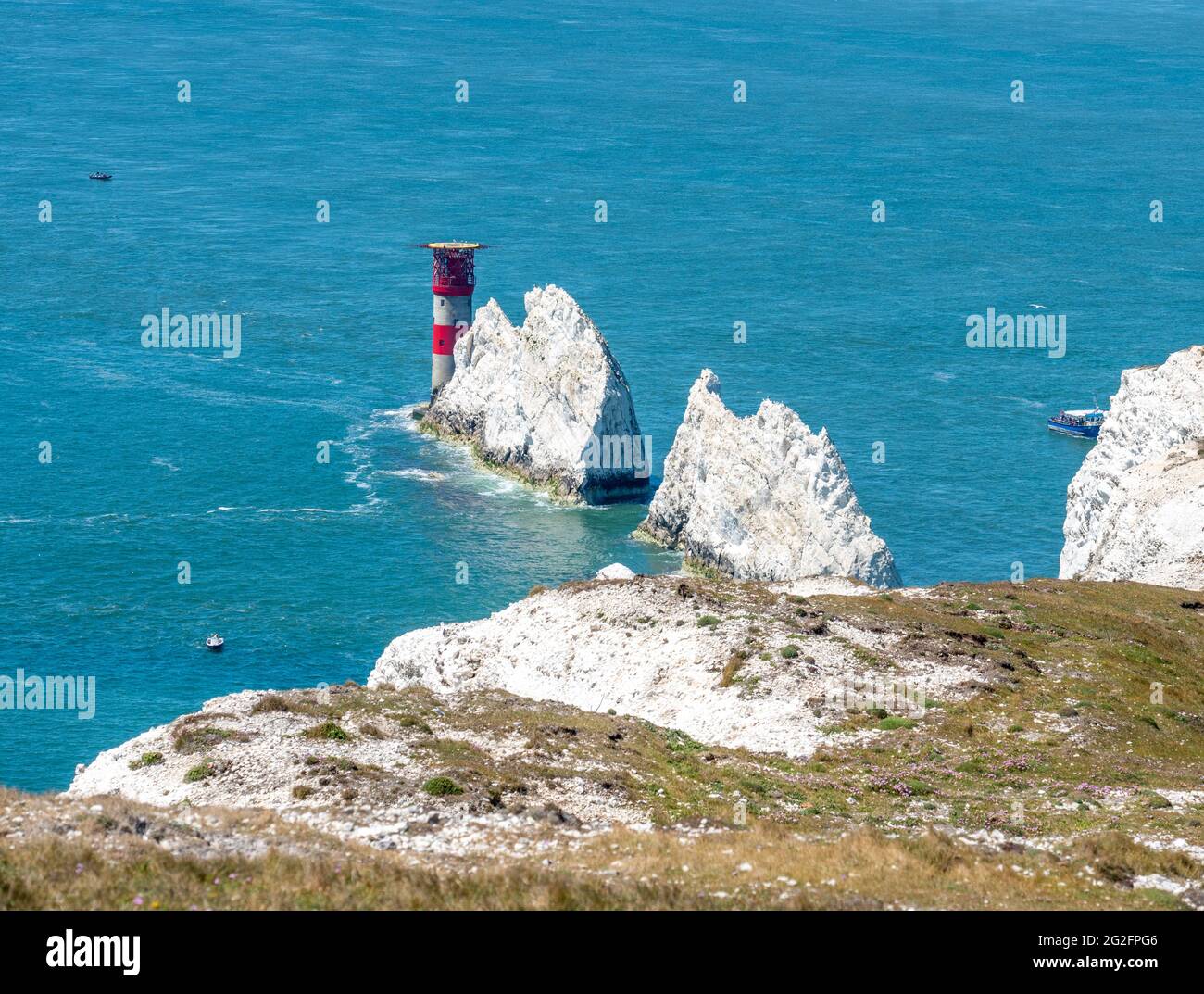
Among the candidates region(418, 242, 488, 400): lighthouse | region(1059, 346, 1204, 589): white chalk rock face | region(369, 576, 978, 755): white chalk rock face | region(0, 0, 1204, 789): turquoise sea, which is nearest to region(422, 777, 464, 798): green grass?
region(369, 576, 978, 755): white chalk rock face

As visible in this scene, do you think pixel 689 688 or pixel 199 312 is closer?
pixel 689 688

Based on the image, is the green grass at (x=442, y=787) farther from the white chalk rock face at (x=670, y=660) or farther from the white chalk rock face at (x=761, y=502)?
the white chalk rock face at (x=761, y=502)

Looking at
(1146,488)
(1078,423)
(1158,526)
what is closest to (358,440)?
(1078,423)

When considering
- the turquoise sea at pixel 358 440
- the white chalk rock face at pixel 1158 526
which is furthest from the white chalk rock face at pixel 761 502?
the white chalk rock face at pixel 1158 526
